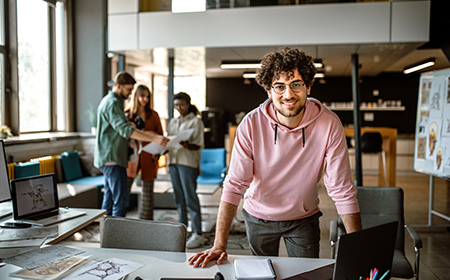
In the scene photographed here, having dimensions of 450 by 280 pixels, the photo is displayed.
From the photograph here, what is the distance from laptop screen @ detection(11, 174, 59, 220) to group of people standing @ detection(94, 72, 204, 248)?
1219 millimetres

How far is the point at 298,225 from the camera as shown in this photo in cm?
197

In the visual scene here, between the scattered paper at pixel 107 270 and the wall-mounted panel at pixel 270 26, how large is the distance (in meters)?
4.74

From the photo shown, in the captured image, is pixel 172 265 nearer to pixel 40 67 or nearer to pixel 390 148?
pixel 40 67

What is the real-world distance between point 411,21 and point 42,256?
5.65m

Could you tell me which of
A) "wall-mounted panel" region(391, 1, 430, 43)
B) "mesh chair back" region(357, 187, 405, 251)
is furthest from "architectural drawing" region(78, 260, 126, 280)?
"wall-mounted panel" region(391, 1, 430, 43)

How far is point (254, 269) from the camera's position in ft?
5.25

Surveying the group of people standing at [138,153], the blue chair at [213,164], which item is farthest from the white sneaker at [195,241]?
the blue chair at [213,164]

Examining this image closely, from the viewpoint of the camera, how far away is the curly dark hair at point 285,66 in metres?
1.78

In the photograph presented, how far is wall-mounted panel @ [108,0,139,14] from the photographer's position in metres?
6.24

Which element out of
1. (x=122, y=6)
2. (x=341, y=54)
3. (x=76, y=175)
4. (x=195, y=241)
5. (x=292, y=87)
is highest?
(x=122, y=6)

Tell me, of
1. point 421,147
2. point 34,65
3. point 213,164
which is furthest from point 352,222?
point 34,65

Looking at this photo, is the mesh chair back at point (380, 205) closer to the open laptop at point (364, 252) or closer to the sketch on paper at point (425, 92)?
the open laptop at point (364, 252)

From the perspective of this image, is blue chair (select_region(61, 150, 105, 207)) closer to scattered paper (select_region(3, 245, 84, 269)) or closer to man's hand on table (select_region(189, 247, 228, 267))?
scattered paper (select_region(3, 245, 84, 269))

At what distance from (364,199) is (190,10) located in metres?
4.37
